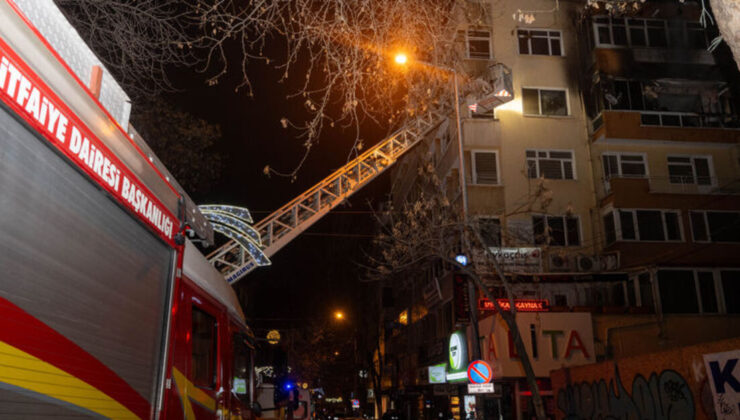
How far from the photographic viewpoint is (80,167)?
307 cm

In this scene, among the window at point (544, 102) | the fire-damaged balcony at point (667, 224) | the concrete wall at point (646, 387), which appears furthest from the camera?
the window at point (544, 102)

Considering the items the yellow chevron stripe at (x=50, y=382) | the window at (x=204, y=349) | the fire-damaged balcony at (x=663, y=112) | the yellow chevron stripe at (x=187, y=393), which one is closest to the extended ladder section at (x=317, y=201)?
the fire-damaged balcony at (x=663, y=112)

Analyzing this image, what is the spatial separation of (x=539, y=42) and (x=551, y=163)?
6.39 metres

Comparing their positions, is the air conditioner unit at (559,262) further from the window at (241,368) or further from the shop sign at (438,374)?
the window at (241,368)

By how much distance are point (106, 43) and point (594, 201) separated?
77.4 ft

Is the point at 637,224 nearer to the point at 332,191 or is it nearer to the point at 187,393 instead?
the point at 332,191

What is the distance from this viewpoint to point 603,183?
26953 millimetres

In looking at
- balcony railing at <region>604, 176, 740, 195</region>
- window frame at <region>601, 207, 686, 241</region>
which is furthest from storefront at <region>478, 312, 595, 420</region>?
balcony railing at <region>604, 176, 740, 195</region>

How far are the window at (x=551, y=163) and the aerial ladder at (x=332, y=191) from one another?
4.71m

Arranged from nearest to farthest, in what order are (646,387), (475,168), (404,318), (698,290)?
(646,387) < (698,290) < (475,168) < (404,318)

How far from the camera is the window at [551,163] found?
27.3m

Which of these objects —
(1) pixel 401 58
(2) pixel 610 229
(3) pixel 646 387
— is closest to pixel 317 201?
(1) pixel 401 58

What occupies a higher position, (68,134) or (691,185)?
(691,185)

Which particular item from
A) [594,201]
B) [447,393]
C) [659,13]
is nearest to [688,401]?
[594,201]
